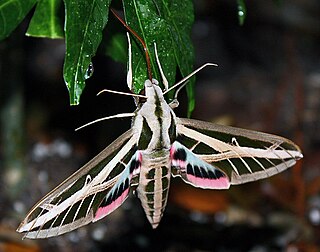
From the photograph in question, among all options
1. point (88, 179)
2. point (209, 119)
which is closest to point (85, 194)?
point (88, 179)

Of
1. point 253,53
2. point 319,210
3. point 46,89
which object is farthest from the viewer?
point 253,53

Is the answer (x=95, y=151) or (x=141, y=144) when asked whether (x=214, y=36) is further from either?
(x=141, y=144)

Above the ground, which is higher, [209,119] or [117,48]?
[117,48]

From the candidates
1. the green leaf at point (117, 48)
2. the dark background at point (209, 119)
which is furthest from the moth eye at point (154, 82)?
the dark background at point (209, 119)

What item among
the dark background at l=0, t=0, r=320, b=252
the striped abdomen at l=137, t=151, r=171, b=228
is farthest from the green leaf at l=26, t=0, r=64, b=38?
the dark background at l=0, t=0, r=320, b=252

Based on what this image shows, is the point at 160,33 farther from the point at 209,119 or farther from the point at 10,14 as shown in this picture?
the point at 209,119

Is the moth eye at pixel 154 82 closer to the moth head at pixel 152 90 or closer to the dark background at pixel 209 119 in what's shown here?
the moth head at pixel 152 90

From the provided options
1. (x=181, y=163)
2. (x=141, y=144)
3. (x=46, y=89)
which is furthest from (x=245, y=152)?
(x=46, y=89)
